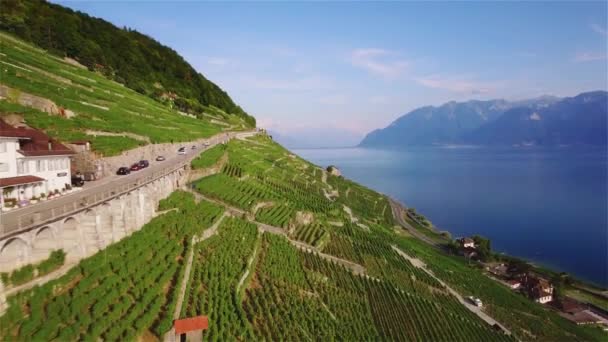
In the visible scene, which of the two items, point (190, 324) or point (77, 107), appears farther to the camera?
point (77, 107)

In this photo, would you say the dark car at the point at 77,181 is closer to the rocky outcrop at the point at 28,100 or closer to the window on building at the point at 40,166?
the window on building at the point at 40,166

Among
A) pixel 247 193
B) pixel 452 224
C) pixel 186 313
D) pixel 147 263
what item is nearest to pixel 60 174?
pixel 147 263

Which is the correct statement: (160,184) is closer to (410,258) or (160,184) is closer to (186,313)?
(186,313)

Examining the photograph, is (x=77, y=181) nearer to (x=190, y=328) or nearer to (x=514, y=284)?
(x=190, y=328)

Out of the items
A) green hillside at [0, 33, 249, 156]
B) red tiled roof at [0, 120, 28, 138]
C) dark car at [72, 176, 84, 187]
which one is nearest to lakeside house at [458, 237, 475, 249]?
green hillside at [0, 33, 249, 156]

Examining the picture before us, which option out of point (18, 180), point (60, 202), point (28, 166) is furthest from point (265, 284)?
point (28, 166)

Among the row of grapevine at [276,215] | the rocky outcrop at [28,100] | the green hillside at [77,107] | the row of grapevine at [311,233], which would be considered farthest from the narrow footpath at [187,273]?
the rocky outcrop at [28,100]

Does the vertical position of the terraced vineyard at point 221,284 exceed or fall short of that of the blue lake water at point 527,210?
it exceeds it
